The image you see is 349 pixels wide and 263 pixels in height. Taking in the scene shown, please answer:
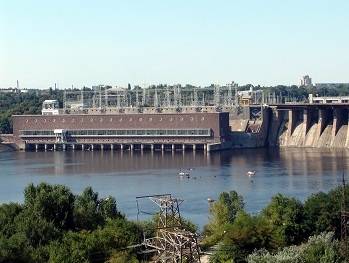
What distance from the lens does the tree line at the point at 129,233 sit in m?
9.12

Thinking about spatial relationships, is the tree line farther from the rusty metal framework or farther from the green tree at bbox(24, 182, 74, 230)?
the rusty metal framework

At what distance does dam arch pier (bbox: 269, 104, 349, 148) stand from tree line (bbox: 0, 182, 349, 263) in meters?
18.5

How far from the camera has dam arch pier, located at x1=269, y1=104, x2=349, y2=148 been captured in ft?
99.7

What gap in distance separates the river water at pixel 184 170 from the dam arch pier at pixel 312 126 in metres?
1.03

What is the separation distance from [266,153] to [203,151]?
2.99m

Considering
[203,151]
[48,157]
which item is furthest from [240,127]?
[48,157]

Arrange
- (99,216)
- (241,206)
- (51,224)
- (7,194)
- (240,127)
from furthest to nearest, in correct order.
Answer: (240,127), (7,194), (241,206), (99,216), (51,224)

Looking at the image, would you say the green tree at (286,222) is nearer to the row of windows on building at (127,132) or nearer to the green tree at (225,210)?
the green tree at (225,210)

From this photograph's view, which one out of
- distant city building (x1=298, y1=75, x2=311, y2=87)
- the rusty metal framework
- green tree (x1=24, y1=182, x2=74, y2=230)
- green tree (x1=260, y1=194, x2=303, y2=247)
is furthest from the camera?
distant city building (x1=298, y1=75, x2=311, y2=87)

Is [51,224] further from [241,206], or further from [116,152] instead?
[116,152]

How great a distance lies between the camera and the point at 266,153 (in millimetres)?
29000

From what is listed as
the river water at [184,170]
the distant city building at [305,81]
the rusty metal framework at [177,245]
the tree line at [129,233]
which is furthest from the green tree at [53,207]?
the distant city building at [305,81]

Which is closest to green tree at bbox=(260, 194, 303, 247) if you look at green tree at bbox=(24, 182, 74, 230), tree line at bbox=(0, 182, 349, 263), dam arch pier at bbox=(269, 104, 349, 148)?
tree line at bbox=(0, 182, 349, 263)

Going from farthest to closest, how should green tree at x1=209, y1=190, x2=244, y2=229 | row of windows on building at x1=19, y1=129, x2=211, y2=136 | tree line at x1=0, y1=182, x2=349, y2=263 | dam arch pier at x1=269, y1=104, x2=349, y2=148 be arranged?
row of windows on building at x1=19, y1=129, x2=211, y2=136
dam arch pier at x1=269, y1=104, x2=349, y2=148
green tree at x1=209, y1=190, x2=244, y2=229
tree line at x1=0, y1=182, x2=349, y2=263
